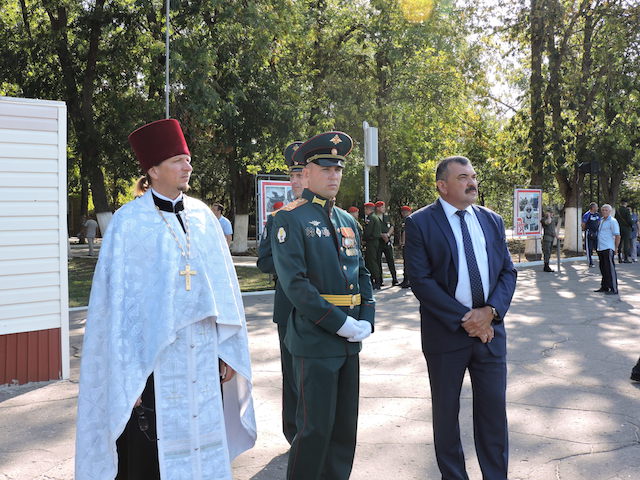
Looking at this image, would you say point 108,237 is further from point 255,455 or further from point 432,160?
point 432,160

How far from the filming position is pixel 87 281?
55.3 feet

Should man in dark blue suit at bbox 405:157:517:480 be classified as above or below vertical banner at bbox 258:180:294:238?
below

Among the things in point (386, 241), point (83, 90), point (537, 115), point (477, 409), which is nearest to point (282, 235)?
point (477, 409)

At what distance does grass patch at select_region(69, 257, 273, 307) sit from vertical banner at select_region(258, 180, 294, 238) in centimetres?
137

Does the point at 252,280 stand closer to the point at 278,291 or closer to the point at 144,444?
the point at 278,291

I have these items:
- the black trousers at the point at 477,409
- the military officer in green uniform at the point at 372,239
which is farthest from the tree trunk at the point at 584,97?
the black trousers at the point at 477,409

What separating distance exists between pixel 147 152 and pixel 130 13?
21.2 meters

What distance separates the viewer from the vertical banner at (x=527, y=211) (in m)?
19.8

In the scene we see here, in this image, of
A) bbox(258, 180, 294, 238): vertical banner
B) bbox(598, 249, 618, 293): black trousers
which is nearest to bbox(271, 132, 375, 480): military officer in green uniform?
bbox(598, 249, 618, 293): black trousers

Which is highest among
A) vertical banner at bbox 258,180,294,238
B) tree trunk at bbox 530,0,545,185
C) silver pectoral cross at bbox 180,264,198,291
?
tree trunk at bbox 530,0,545,185

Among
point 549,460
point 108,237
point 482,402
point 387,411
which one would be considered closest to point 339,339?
point 482,402

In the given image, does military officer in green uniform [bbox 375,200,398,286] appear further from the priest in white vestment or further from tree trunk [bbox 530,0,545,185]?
the priest in white vestment

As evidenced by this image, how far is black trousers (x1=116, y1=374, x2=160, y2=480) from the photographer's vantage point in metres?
3.11

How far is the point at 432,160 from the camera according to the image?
34.8 m
